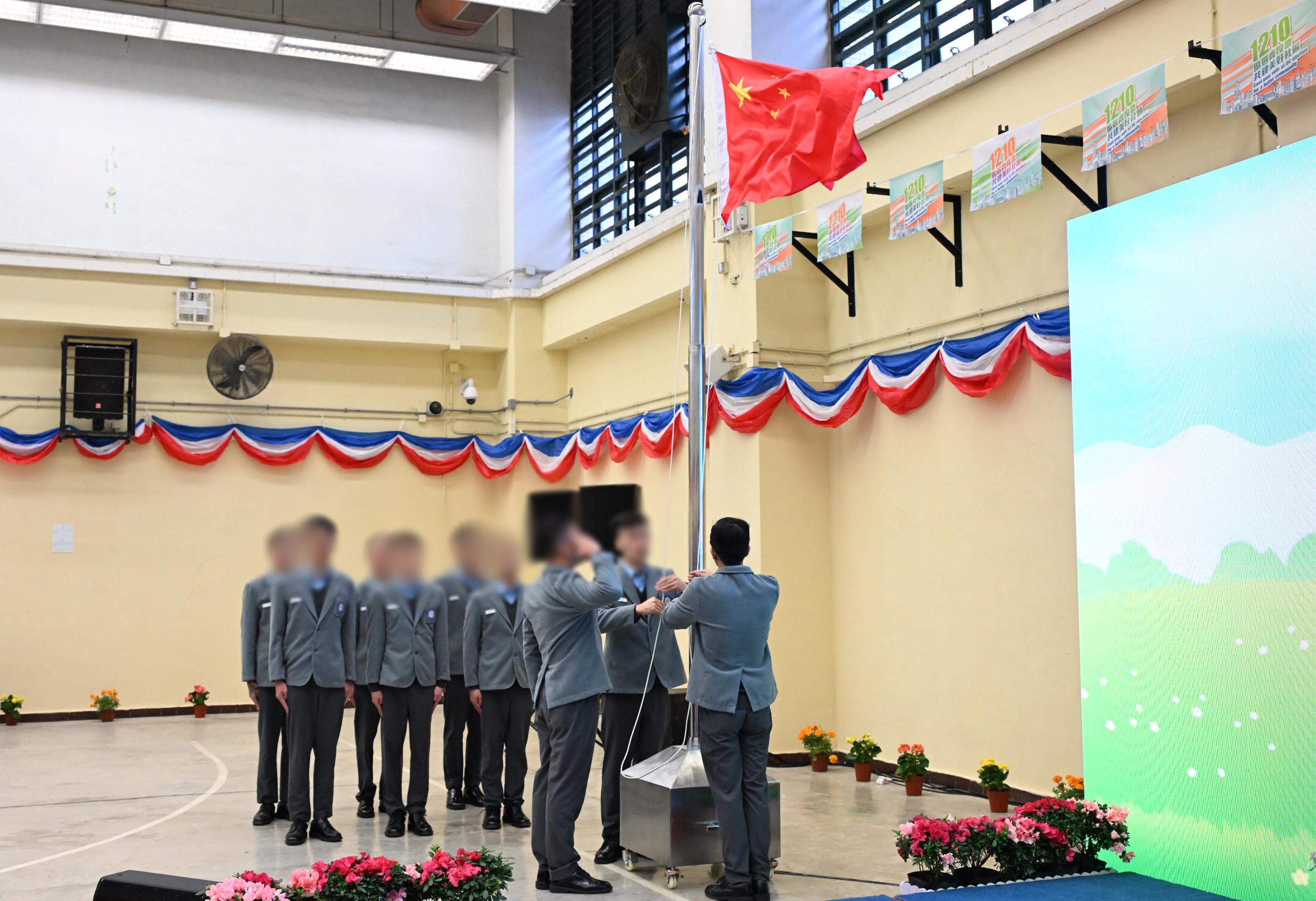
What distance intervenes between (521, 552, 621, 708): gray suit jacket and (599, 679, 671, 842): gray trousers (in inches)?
16.1

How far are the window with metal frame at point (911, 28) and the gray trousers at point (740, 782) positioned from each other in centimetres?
455

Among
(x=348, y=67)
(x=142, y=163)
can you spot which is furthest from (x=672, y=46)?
A: (x=142, y=163)

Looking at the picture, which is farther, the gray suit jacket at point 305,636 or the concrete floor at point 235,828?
the gray suit jacket at point 305,636

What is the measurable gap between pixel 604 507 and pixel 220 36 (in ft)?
24.7

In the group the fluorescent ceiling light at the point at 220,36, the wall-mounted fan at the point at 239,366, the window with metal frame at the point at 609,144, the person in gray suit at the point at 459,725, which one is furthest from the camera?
the wall-mounted fan at the point at 239,366

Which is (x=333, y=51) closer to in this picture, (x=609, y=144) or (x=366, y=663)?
(x=609, y=144)

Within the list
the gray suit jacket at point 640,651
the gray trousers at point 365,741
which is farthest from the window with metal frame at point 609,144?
the gray suit jacket at point 640,651

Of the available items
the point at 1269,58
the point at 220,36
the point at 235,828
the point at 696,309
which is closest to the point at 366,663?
the point at 235,828

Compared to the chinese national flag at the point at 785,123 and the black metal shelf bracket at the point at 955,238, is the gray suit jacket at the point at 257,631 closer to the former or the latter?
the chinese national flag at the point at 785,123

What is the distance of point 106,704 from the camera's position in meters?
10.8

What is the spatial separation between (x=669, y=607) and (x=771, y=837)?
1148 mm

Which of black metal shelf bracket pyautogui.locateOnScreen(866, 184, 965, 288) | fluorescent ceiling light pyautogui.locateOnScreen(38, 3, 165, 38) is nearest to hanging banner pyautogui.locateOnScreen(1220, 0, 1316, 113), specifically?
black metal shelf bracket pyautogui.locateOnScreen(866, 184, 965, 288)

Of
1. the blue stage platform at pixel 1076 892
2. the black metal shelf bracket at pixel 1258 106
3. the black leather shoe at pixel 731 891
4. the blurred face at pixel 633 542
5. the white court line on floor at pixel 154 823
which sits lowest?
the white court line on floor at pixel 154 823

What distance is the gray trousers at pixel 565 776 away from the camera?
4.95 meters
